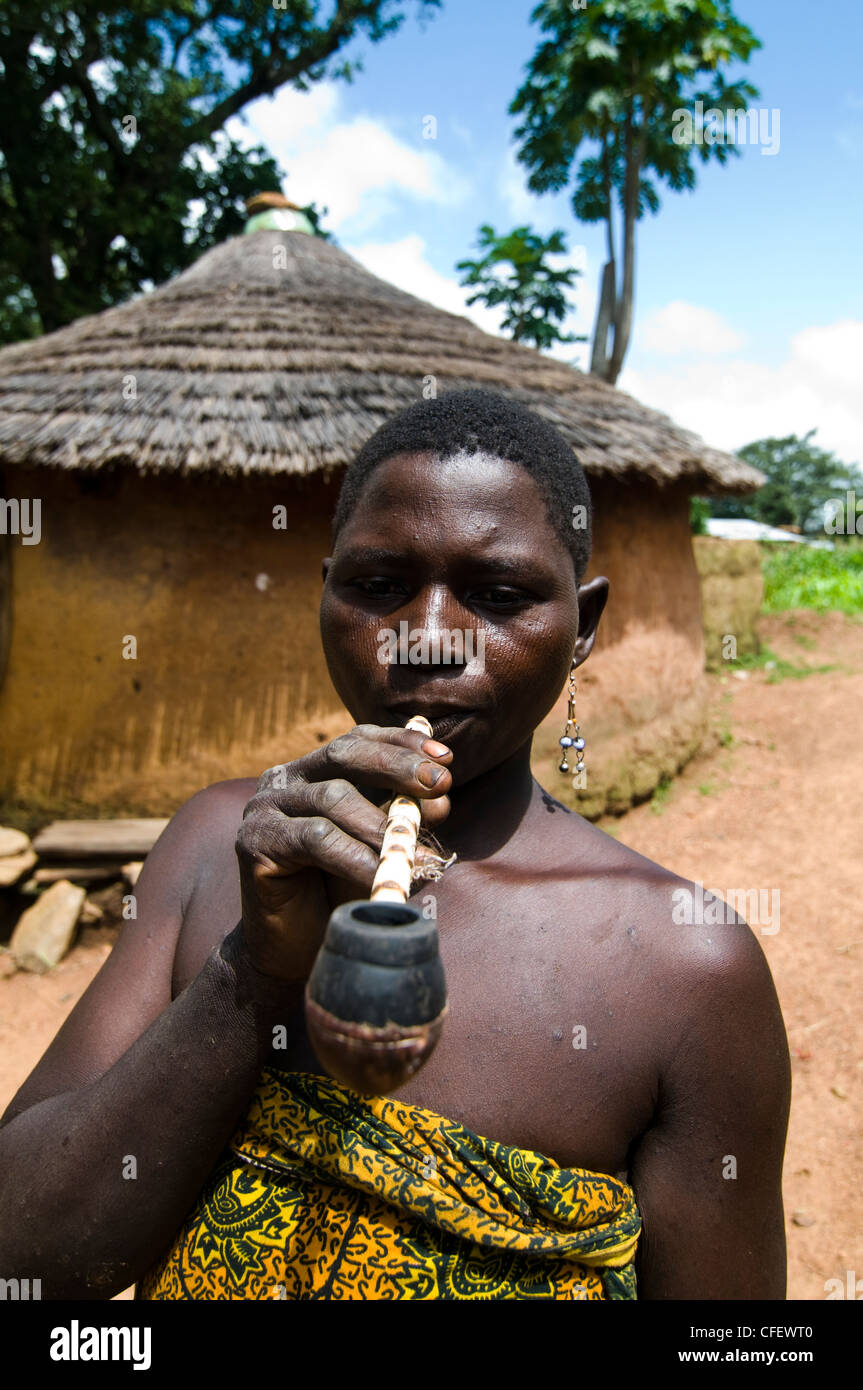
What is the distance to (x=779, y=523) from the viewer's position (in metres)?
35.1

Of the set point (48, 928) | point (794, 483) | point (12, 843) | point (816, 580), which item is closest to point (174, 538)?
point (12, 843)

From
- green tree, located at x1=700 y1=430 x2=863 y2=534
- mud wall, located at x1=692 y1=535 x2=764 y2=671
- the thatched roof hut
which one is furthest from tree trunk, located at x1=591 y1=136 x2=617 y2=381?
green tree, located at x1=700 y1=430 x2=863 y2=534

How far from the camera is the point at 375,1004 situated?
0.68 m

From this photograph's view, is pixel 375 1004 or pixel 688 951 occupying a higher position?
pixel 375 1004

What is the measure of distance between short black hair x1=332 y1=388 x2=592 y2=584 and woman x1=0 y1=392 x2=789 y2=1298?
1 centimetres

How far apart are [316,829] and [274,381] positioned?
4936 mm

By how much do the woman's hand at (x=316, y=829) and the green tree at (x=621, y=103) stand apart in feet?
36.3

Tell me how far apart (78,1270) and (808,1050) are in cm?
373

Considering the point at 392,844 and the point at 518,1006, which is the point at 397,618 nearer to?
the point at 392,844

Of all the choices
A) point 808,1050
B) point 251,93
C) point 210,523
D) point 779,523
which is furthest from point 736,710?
point 779,523

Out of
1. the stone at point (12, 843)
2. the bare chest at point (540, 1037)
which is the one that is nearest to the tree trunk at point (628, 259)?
the stone at point (12, 843)

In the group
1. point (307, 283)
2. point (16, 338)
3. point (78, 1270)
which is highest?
point (16, 338)

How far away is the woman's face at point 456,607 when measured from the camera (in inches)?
46.3

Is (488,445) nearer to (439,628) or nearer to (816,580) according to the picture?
(439,628)
